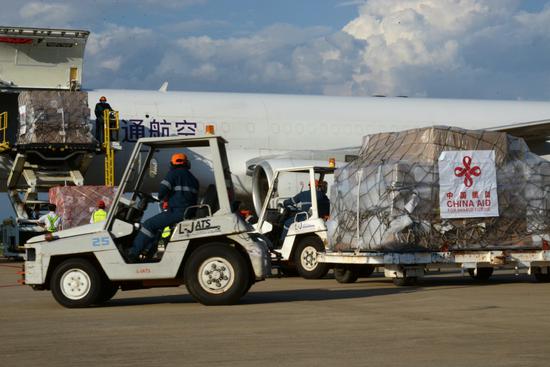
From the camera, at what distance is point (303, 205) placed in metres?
16.8

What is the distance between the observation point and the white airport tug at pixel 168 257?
399 inches

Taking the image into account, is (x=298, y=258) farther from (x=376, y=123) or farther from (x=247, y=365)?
(x=376, y=123)

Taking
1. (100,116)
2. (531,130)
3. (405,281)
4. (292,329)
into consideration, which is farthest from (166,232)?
(531,130)

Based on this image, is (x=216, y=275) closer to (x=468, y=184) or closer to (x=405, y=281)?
(x=405, y=281)

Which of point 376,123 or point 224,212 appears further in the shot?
point 376,123

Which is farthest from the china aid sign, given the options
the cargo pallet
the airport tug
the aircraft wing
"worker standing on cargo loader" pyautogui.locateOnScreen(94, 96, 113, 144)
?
"worker standing on cargo loader" pyautogui.locateOnScreen(94, 96, 113, 144)

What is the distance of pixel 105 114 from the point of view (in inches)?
867

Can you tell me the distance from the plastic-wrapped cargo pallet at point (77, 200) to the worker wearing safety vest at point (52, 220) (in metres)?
0.12

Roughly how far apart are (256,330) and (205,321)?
0.90 m

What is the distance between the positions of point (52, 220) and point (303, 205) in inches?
266

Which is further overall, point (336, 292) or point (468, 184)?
point (468, 184)

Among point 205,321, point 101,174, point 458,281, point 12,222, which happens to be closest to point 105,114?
point 101,174

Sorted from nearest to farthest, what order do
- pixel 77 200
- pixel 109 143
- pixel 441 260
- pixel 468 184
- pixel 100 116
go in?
pixel 441 260 < pixel 468 184 < pixel 77 200 < pixel 109 143 < pixel 100 116

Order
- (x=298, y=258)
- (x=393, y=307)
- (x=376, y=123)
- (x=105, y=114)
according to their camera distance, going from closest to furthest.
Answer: (x=393, y=307) < (x=298, y=258) < (x=105, y=114) < (x=376, y=123)
